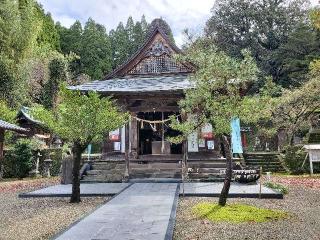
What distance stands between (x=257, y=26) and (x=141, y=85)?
92.2 ft

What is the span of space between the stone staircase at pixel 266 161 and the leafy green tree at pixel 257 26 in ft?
62.3

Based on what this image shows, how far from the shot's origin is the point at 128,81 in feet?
65.7

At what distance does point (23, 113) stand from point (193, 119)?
2395cm

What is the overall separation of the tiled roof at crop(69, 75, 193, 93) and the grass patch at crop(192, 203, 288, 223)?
779cm

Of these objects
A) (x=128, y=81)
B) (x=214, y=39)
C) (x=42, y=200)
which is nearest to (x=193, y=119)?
(x=42, y=200)

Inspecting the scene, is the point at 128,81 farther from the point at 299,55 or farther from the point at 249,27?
the point at 249,27

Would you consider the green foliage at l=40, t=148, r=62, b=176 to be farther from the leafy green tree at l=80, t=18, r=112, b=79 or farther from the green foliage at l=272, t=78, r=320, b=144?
the leafy green tree at l=80, t=18, r=112, b=79

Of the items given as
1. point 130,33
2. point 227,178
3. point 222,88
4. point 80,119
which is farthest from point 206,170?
point 130,33

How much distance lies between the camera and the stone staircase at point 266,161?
859 inches

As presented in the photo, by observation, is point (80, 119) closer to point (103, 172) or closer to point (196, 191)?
point (196, 191)

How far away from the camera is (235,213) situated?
9.13 meters

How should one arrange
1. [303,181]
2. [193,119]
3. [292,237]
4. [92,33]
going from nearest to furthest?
[292,237] → [193,119] → [303,181] → [92,33]

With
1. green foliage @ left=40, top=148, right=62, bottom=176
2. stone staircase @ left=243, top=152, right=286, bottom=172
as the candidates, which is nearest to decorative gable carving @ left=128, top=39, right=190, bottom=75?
green foliage @ left=40, top=148, right=62, bottom=176

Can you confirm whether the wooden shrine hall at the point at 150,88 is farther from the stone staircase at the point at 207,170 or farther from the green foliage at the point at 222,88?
the green foliage at the point at 222,88
